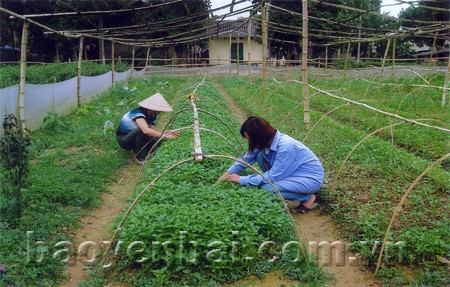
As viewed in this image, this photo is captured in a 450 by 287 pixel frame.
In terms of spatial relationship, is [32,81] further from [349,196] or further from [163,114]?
[349,196]

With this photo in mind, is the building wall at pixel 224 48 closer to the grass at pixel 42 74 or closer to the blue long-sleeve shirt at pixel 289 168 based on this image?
the grass at pixel 42 74

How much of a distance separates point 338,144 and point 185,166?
11.6 ft

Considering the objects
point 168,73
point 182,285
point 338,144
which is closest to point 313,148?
point 338,144

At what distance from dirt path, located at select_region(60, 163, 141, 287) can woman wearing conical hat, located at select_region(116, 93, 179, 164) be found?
569 millimetres

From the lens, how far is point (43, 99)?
11.0 m

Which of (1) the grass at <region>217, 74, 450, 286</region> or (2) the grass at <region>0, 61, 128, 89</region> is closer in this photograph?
(1) the grass at <region>217, 74, 450, 286</region>

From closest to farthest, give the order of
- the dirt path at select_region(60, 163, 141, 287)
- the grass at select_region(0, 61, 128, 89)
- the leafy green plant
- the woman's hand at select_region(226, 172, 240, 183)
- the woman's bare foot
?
the dirt path at select_region(60, 163, 141, 287), the leafy green plant, the woman's hand at select_region(226, 172, 240, 183), the woman's bare foot, the grass at select_region(0, 61, 128, 89)

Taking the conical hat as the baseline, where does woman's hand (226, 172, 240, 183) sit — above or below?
below

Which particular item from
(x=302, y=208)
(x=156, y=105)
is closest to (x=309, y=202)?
(x=302, y=208)

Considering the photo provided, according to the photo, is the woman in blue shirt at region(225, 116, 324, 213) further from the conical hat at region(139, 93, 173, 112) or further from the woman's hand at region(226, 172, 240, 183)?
the conical hat at region(139, 93, 173, 112)

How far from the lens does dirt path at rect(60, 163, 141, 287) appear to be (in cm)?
402

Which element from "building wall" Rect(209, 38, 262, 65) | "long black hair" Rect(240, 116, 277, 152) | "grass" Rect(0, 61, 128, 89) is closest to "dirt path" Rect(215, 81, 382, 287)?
"long black hair" Rect(240, 116, 277, 152)

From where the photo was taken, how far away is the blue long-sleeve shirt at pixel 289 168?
515 centimetres

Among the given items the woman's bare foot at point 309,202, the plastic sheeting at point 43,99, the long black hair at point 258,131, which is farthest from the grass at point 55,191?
the woman's bare foot at point 309,202
